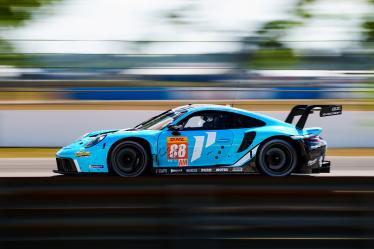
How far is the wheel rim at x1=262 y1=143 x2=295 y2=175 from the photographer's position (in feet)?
34.4

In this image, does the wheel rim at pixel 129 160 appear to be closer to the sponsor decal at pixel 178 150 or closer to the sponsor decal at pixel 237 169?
the sponsor decal at pixel 178 150

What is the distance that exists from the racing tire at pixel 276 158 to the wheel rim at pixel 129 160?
1.72m

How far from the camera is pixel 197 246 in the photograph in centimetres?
504

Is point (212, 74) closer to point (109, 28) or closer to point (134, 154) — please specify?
point (109, 28)

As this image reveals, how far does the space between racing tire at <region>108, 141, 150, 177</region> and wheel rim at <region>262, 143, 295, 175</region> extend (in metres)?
1.75

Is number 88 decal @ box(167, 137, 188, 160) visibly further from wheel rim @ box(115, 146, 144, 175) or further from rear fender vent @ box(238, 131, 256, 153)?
rear fender vent @ box(238, 131, 256, 153)

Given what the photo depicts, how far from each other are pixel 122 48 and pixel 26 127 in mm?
15663

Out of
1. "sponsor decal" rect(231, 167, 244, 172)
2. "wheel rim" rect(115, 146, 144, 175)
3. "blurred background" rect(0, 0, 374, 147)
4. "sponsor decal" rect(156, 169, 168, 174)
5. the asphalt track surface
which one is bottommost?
the asphalt track surface

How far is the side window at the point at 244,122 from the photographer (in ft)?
34.6

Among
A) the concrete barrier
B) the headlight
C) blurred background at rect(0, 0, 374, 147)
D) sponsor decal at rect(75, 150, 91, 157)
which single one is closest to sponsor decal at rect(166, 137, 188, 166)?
the headlight

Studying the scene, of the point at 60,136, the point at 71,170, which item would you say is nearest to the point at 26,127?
the point at 60,136

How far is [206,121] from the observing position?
1059cm

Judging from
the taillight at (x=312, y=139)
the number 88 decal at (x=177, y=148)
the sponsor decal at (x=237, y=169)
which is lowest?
the sponsor decal at (x=237, y=169)

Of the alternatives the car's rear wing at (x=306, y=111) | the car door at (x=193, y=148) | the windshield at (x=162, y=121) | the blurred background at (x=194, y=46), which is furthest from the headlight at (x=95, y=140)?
the blurred background at (x=194, y=46)
